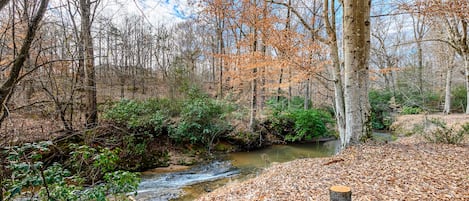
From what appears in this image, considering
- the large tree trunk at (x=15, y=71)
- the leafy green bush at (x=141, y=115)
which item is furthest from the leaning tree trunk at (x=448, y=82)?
the large tree trunk at (x=15, y=71)

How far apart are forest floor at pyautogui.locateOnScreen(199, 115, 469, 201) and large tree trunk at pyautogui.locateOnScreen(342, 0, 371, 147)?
521 millimetres

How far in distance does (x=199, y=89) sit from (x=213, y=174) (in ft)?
15.6

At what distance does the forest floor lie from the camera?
8.50 ft

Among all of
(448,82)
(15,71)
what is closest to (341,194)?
(15,71)

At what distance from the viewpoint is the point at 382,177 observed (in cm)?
306

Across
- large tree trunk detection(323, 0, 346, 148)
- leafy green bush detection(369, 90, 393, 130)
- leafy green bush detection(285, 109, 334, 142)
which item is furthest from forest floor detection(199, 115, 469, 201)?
leafy green bush detection(369, 90, 393, 130)

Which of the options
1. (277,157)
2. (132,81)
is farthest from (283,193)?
(132,81)

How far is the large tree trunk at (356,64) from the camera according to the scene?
4438 mm

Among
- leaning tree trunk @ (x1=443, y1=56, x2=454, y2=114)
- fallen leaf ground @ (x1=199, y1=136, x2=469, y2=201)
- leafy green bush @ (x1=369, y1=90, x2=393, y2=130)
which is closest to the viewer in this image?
fallen leaf ground @ (x1=199, y1=136, x2=469, y2=201)

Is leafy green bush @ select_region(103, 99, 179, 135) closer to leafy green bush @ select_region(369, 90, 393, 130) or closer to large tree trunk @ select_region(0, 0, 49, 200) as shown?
large tree trunk @ select_region(0, 0, 49, 200)

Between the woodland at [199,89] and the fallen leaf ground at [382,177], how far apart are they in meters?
0.06

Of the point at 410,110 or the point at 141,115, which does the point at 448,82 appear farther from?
the point at 141,115

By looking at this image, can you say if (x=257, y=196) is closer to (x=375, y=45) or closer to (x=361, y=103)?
(x=361, y=103)

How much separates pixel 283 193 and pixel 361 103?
280 centimetres
